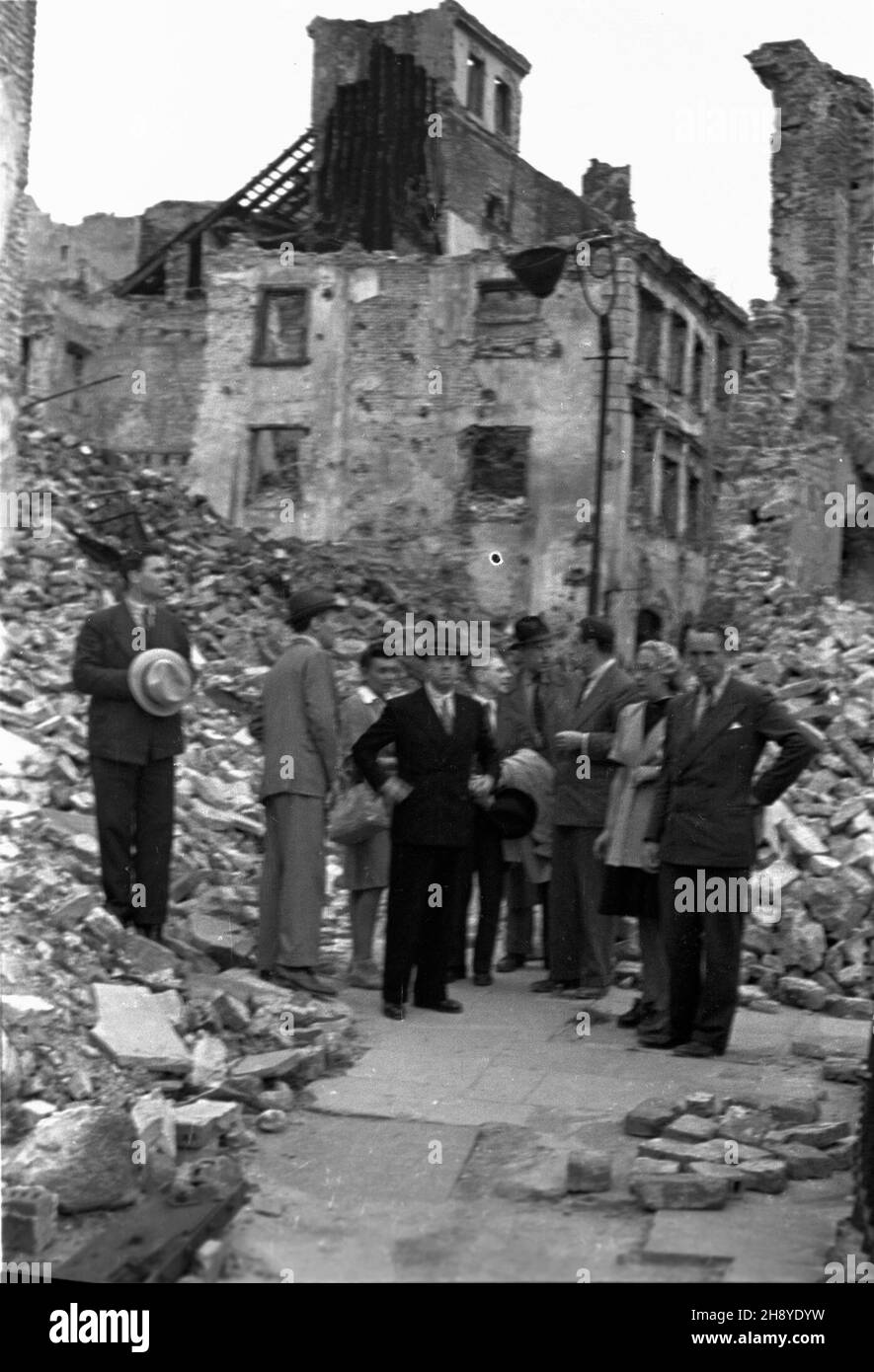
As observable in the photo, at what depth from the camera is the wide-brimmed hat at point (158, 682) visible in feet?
28.6

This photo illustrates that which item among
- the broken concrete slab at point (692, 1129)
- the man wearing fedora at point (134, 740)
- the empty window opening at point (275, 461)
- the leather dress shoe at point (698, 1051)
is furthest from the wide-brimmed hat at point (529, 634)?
the empty window opening at point (275, 461)

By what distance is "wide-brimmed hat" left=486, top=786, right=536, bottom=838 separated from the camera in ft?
32.2

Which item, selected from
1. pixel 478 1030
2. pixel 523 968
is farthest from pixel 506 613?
pixel 478 1030

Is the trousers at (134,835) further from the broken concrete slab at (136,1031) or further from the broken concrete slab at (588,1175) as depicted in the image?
the broken concrete slab at (588,1175)

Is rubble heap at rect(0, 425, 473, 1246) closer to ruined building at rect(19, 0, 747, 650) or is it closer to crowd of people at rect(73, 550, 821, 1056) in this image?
crowd of people at rect(73, 550, 821, 1056)

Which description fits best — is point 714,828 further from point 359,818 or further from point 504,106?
point 504,106

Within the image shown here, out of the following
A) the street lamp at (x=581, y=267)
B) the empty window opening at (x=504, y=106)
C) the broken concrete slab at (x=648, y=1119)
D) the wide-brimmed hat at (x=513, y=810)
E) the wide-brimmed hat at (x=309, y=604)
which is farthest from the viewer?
the empty window opening at (x=504, y=106)

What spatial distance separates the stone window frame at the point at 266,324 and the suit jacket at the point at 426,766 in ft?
83.3

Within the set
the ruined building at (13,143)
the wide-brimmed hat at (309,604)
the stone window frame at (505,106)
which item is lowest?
the wide-brimmed hat at (309,604)

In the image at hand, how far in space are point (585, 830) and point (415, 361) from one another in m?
24.6

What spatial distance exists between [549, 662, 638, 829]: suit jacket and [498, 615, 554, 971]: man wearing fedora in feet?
2.39

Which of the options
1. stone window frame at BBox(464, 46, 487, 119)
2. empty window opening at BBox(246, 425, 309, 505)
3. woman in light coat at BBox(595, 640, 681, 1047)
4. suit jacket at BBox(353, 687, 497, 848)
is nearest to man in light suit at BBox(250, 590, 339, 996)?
suit jacket at BBox(353, 687, 497, 848)

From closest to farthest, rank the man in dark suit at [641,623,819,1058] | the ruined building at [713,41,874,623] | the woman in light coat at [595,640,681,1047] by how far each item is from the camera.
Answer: the man in dark suit at [641,623,819,1058] → the woman in light coat at [595,640,681,1047] → the ruined building at [713,41,874,623]

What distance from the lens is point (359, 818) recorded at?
9.52 meters
